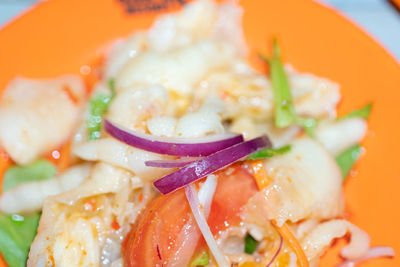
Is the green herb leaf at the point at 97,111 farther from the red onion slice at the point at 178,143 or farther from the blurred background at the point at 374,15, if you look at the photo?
the blurred background at the point at 374,15

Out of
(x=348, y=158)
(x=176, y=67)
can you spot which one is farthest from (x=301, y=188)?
(x=176, y=67)

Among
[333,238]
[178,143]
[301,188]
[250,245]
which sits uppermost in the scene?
[178,143]

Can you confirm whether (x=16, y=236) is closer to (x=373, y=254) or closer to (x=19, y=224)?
(x=19, y=224)

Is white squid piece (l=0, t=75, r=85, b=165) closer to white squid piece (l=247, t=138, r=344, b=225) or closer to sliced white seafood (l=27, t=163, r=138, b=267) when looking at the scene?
sliced white seafood (l=27, t=163, r=138, b=267)

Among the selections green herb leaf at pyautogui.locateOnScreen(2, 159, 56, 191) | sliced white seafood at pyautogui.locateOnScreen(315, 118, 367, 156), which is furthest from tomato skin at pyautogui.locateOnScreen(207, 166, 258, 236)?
green herb leaf at pyautogui.locateOnScreen(2, 159, 56, 191)

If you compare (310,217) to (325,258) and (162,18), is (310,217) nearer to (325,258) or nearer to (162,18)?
(325,258)

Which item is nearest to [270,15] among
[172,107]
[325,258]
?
[172,107]

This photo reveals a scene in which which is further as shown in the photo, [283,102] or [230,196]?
[283,102]

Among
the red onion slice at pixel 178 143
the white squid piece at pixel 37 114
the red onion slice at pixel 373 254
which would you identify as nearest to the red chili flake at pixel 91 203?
the red onion slice at pixel 178 143
